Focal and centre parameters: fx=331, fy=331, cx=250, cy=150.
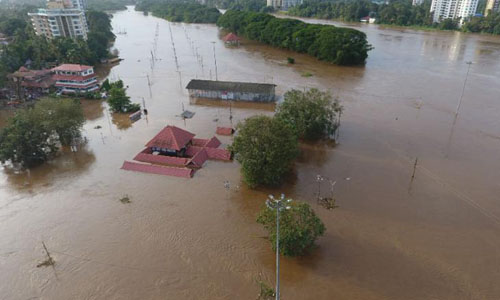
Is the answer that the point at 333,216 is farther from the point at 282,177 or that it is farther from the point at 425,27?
the point at 425,27

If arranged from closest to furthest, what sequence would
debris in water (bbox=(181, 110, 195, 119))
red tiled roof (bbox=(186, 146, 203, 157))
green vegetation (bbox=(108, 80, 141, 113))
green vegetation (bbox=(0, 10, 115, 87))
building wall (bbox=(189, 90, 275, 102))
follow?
red tiled roof (bbox=(186, 146, 203, 157)) < debris in water (bbox=(181, 110, 195, 119)) < green vegetation (bbox=(108, 80, 141, 113)) < building wall (bbox=(189, 90, 275, 102)) < green vegetation (bbox=(0, 10, 115, 87))

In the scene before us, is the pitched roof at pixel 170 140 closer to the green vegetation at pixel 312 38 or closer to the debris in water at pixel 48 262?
the debris in water at pixel 48 262

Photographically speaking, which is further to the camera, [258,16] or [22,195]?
[258,16]

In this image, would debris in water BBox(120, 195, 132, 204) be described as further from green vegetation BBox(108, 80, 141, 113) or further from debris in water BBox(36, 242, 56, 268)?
green vegetation BBox(108, 80, 141, 113)

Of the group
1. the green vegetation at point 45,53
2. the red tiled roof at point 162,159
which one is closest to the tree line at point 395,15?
the green vegetation at point 45,53

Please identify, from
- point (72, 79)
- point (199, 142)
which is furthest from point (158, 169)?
point (72, 79)

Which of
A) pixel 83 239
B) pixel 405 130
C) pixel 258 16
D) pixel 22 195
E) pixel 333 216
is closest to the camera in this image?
pixel 83 239

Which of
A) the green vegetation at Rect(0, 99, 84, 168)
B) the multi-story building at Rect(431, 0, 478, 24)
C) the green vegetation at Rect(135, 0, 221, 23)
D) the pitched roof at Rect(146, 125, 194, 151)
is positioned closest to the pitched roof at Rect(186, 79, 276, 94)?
the pitched roof at Rect(146, 125, 194, 151)

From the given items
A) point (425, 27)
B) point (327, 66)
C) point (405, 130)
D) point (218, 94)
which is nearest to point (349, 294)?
point (405, 130)
